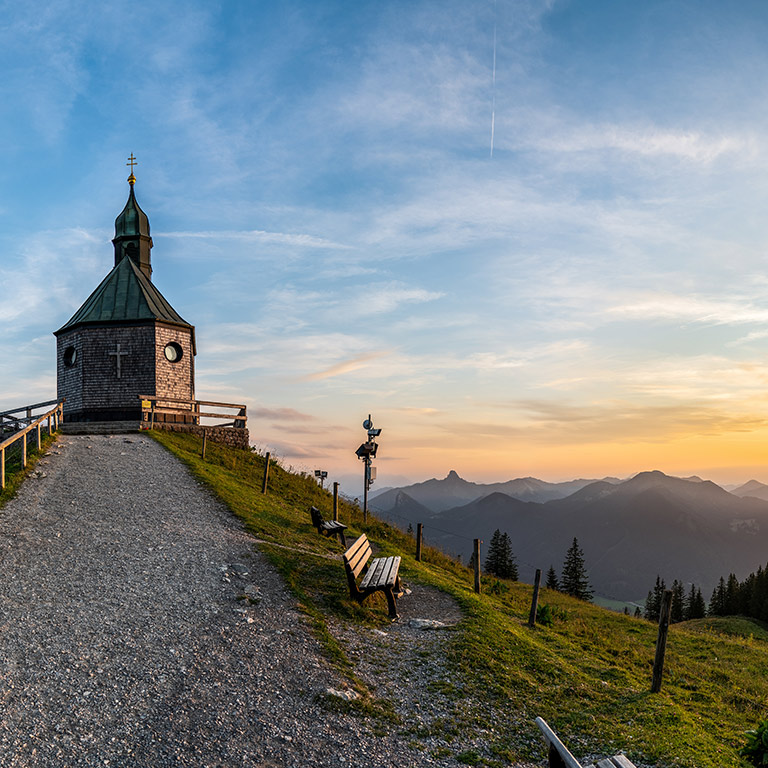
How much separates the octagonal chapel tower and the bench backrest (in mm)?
21940

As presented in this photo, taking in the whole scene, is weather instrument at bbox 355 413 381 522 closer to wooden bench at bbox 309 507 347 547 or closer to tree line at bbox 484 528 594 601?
wooden bench at bbox 309 507 347 547

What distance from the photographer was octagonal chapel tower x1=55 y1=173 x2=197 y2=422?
108ft

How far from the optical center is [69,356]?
34.8 metres

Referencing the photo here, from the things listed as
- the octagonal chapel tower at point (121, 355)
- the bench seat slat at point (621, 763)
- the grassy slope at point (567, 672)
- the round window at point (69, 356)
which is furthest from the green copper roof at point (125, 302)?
the bench seat slat at point (621, 763)

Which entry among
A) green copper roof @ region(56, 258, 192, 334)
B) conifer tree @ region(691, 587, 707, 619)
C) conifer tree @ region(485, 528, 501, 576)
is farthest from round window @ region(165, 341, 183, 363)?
conifer tree @ region(691, 587, 707, 619)

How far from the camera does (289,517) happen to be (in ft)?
66.1

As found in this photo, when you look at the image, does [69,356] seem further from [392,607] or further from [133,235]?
[392,607]

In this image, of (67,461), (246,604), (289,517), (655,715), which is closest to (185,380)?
(67,461)

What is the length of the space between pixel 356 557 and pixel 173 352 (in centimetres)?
2541

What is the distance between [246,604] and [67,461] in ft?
45.2

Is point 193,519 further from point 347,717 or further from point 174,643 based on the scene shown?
point 347,717

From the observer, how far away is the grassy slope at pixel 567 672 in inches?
312

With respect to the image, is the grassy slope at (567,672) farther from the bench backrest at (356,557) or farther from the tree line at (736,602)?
the tree line at (736,602)

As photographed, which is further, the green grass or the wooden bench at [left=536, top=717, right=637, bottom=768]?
the green grass
